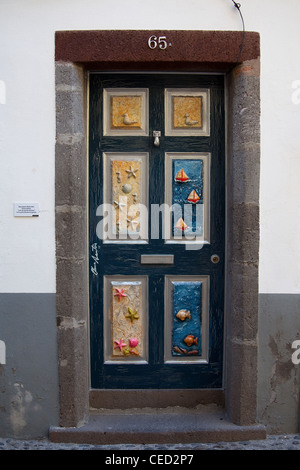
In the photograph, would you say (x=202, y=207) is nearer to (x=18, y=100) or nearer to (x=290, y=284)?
(x=290, y=284)

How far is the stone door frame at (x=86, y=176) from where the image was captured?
3.06 meters

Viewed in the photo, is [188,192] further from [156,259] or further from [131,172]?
[156,259]

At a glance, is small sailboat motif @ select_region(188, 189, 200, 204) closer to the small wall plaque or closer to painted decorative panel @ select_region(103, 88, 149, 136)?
painted decorative panel @ select_region(103, 88, 149, 136)

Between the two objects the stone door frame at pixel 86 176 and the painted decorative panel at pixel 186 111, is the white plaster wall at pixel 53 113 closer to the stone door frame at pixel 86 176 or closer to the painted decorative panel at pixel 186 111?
the stone door frame at pixel 86 176

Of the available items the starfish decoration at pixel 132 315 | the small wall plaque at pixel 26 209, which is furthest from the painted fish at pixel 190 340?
the small wall plaque at pixel 26 209

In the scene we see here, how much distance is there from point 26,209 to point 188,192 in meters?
1.29

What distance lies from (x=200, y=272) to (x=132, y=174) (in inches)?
38.8

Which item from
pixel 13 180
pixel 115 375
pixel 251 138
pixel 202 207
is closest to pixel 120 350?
pixel 115 375

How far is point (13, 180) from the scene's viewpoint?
124 inches

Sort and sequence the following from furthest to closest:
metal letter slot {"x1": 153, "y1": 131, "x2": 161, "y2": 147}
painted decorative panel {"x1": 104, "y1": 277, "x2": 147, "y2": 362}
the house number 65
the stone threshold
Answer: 1. painted decorative panel {"x1": 104, "y1": 277, "x2": 147, "y2": 362}
2. metal letter slot {"x1": 153, "y1": 131, "x2": 161, "y2": 147}
3. the stone threshold
4. the house number 65

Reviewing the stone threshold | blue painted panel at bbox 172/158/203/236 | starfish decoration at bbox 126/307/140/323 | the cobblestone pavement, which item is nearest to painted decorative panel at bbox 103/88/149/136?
blue painted panel at bbox 172/158/203/236

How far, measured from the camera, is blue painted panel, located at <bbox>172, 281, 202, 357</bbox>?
340cm

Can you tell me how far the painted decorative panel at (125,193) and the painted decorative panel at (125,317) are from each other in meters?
0.42

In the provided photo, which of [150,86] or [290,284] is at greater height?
[150,86]
